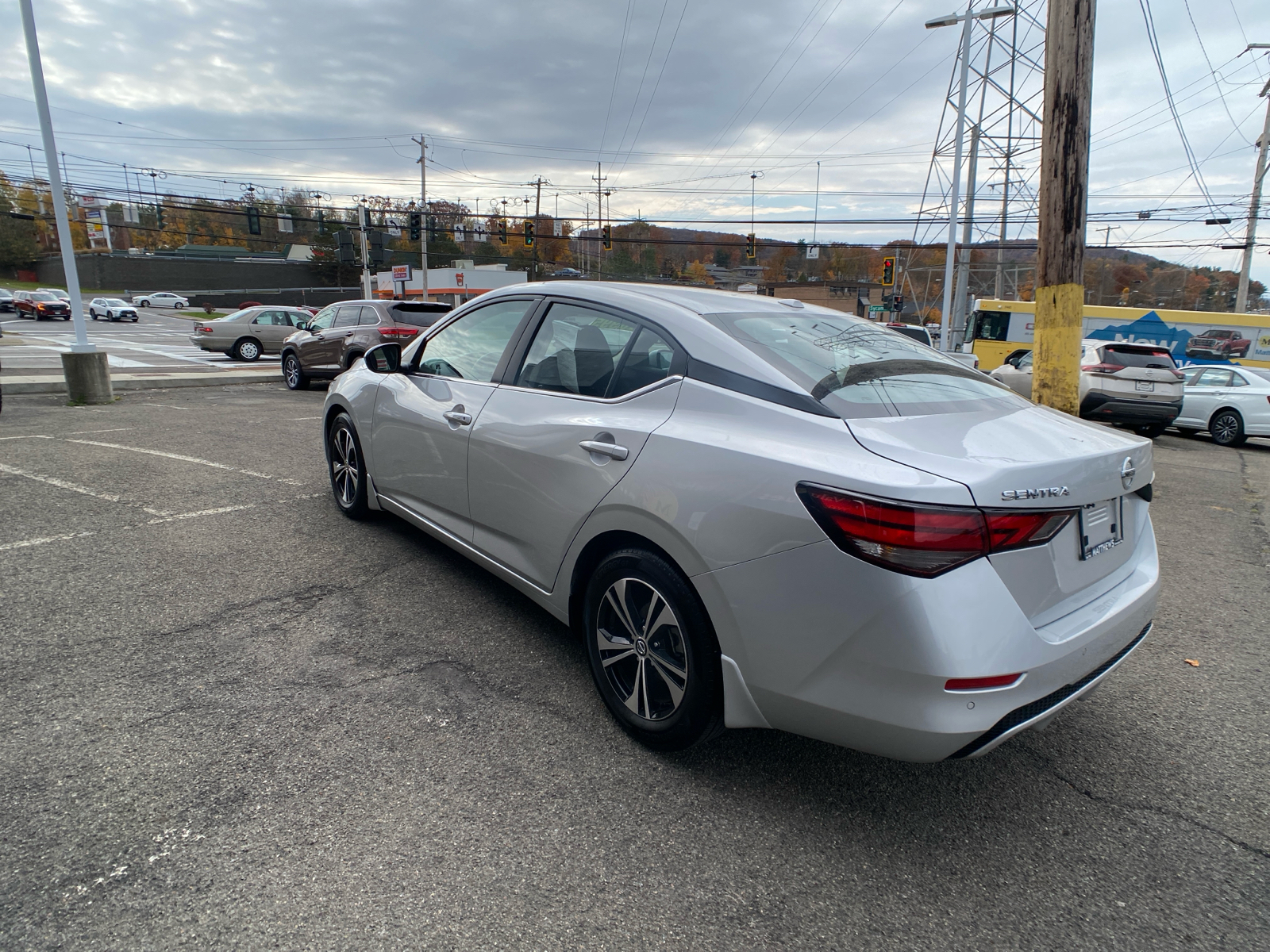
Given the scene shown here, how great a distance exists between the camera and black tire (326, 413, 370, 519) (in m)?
4.70

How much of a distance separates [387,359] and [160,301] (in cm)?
7190

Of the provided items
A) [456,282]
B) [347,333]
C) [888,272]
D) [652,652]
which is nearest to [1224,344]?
[888,272]

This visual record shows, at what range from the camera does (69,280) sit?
10.9 metres

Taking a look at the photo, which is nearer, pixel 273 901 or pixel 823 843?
pixel 273 901

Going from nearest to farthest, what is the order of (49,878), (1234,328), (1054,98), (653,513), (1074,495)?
1. (49,878)
2. (1074,495)
3. (653,513)
4. (1054,98)
5. (1234,328)

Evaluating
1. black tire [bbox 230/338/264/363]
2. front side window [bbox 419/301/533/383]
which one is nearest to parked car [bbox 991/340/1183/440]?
front side window [bbox 419/301/533/383]

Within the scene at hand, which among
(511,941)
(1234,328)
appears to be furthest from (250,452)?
(1234,328)

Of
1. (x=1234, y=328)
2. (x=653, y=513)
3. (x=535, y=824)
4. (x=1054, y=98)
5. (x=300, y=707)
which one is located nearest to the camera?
(x=535, y=824)

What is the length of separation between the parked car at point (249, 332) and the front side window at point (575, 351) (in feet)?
71.4

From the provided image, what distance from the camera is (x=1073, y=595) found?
2115 millimetres

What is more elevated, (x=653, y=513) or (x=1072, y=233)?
(x=1072, y=233)

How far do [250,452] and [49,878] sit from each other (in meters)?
6.02

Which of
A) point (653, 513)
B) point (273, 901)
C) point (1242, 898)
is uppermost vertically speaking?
point (653, 513)

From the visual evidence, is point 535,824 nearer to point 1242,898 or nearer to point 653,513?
point 653,513
